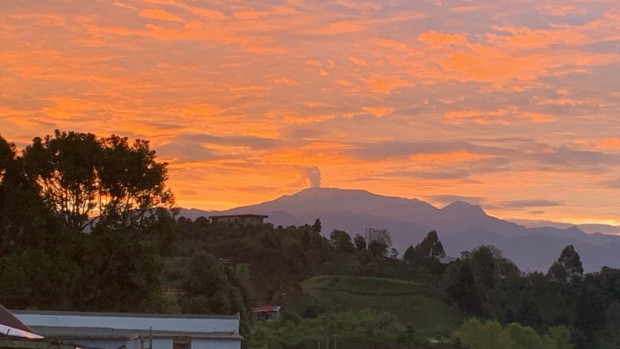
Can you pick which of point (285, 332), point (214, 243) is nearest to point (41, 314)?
point (285, 332)

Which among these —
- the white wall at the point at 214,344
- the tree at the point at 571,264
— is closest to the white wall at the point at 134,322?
the white wall at the point at 214,344

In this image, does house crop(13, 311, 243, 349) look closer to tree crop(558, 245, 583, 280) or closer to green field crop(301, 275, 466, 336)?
green field crop(301, 275, 466, 336)

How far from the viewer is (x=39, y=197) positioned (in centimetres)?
3375

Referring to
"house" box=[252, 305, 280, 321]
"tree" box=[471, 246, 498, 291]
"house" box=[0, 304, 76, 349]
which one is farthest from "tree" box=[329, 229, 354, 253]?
"house" box=[0, 304, 76, 349]

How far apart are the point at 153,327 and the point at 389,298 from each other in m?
63.3

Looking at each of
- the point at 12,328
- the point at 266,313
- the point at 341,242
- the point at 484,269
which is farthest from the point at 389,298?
the point at 12,328

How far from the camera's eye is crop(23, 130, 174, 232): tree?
3422 centimetres

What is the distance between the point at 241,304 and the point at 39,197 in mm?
13291

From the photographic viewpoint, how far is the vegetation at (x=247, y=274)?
3322 cm

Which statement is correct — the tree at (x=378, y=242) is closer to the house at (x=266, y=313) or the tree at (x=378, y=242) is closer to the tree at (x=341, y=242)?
the tree at (x=341, y=242)

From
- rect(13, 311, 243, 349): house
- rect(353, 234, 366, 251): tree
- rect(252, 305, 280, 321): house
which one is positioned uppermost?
rect(353, 234, 366, 251): tree

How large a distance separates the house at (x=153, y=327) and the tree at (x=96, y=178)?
1035 centimetres

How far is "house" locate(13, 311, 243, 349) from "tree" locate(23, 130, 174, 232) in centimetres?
1035

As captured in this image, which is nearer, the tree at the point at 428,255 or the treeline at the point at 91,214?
the treeline at the point at 91,214
